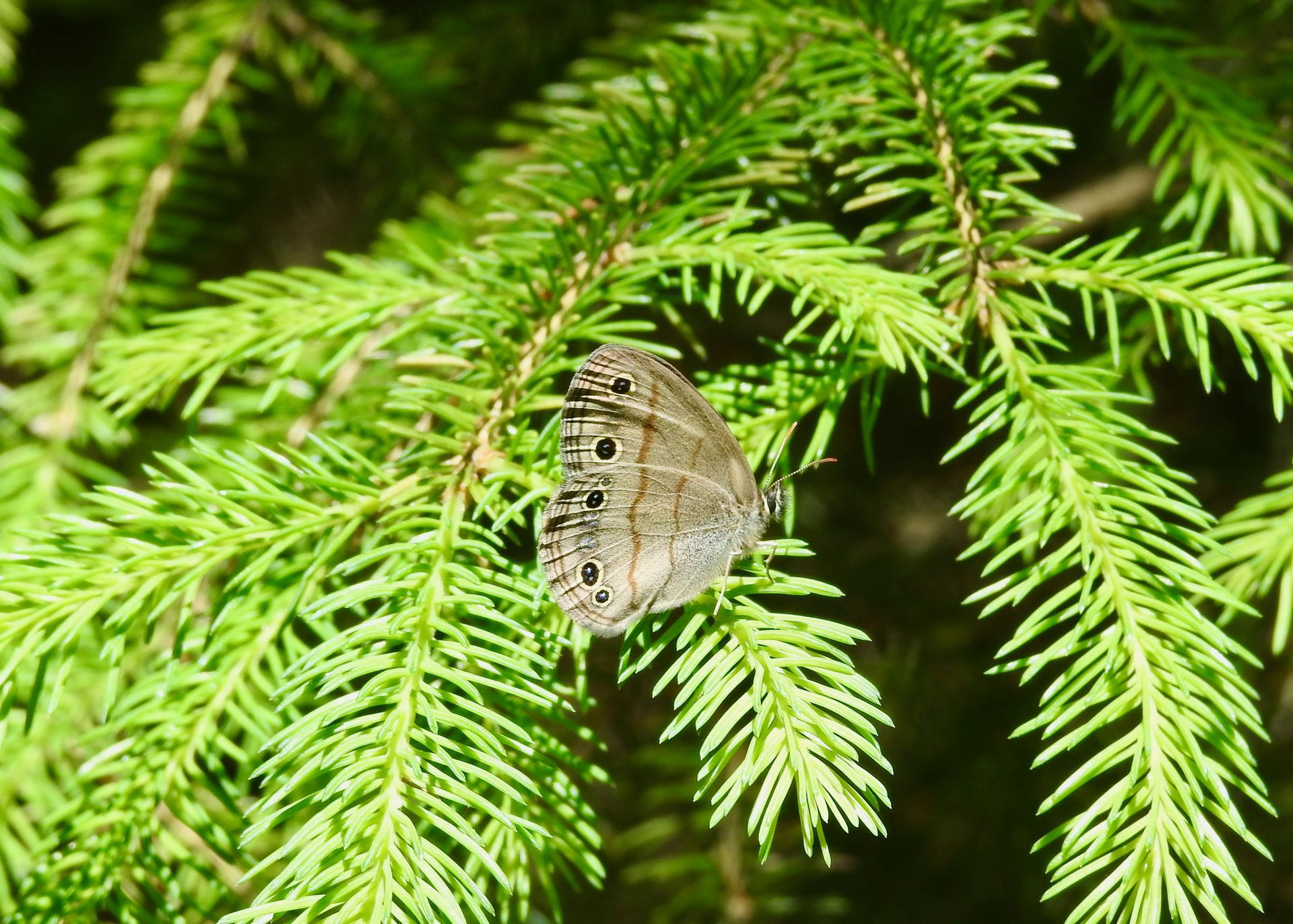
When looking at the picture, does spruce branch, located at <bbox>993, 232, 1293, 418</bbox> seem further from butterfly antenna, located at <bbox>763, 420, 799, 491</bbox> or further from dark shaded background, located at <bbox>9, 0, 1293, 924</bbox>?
dark shaded background, located at <bbox>9, 0, 1293, 924</bbox>

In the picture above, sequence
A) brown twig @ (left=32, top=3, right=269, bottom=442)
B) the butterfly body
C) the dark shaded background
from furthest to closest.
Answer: the dark shaded background
brown twig @ (left=32, top=3, right=269, bottom=442)
the butterfly body

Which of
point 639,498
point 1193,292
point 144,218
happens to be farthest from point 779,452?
point 144,218

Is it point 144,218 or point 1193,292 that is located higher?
point 1193,292

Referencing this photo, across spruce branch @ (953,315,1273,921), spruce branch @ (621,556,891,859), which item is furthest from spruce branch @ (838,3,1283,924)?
spruce branch @ (621,556,891,859)

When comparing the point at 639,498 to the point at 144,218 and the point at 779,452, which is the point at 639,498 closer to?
the point at 779,452

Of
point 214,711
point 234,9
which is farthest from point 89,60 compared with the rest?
point 214,711
